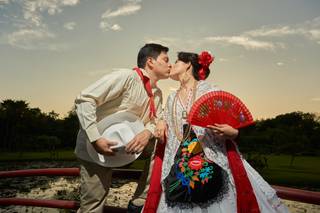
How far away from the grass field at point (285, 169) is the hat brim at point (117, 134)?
23.1 metres

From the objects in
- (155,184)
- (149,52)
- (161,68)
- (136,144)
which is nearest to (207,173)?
(155,184)

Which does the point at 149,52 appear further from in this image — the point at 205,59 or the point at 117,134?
the point at 117,134

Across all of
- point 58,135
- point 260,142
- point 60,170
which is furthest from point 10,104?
point 60,170

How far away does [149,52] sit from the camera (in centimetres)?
250

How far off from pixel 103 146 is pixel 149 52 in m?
0.90

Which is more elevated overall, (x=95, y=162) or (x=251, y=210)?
(x=95, y=162)

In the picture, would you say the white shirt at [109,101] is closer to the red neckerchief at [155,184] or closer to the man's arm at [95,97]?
the man's arm at [95,97]

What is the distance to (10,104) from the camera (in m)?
57.1

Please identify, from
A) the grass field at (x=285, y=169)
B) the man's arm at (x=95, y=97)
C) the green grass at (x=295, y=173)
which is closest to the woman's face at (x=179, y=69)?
the man's arm at (x=95, y=97)

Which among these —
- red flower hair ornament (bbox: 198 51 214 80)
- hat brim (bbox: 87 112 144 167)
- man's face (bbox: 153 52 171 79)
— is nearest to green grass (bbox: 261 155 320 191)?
man's face (bbox: 153 52 171 79)

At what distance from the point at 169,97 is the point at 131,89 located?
293 mm

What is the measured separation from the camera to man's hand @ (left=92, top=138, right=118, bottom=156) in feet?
6.37

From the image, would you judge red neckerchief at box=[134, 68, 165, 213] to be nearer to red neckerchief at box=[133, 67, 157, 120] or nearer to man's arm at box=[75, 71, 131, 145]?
red neckerchief at box=[133, 67, 157, 120]

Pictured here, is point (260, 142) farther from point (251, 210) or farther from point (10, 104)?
point (251, 210)
